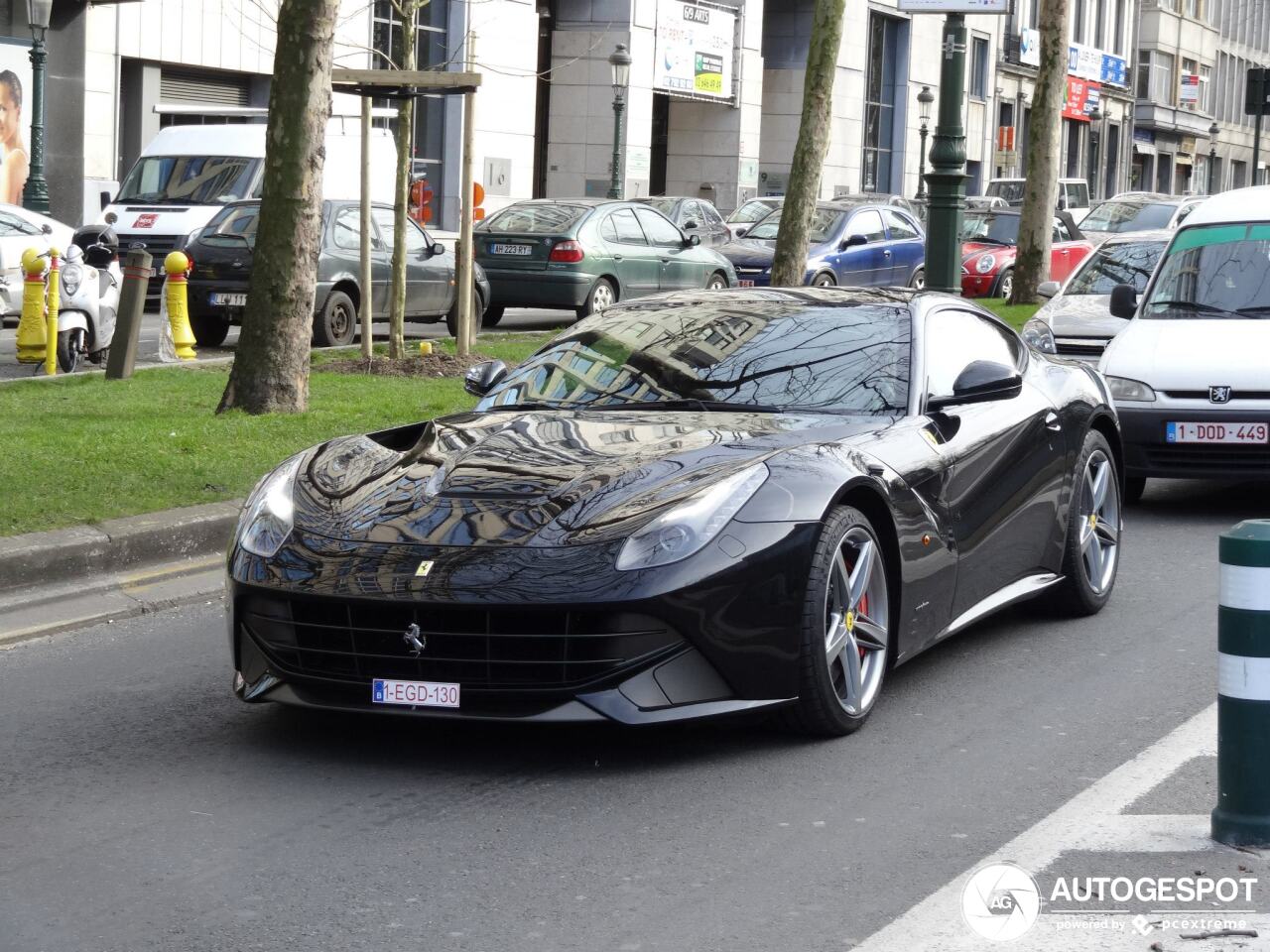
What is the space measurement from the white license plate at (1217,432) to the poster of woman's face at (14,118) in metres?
23.2

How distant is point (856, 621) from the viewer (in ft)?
19.2

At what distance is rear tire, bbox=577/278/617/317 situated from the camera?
72.8ft

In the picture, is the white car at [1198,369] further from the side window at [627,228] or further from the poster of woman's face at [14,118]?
the poster of woman's face at [14,118]

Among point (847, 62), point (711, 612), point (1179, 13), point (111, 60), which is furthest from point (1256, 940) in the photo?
point (1179, 13)

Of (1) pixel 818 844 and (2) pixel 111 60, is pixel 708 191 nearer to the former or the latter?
(2) pixel 111 60

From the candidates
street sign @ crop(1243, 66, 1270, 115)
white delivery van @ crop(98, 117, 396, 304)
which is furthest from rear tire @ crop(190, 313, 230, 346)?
street sign @ crop(1243, 66, 1270, 115)

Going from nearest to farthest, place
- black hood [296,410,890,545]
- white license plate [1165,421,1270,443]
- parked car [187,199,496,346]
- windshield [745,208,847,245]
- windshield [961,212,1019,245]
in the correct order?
black hood [296,410,890,545], white license plate [1165,421,1270,443], parked car [187,199,496,346], windshield [745,208,847,245], windshield [961,212,1019,245]

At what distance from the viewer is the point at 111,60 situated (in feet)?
103

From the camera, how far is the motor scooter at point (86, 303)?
16.0 meters

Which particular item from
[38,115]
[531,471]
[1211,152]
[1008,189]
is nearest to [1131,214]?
[1008,189]

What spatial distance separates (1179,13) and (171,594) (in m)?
82.2

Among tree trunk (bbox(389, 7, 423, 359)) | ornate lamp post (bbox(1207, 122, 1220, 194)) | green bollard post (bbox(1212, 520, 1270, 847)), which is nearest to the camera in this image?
green bollard post (bbox(1212, 520, 1270, 847))

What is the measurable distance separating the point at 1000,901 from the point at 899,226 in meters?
24.2

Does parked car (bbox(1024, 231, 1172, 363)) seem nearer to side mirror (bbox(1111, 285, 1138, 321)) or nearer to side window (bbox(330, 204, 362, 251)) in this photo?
side mirror (bbox(1111, 285, 1138, 321))
